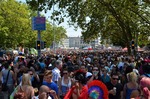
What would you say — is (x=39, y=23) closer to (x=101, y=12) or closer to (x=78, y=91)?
(x=101, y=12)

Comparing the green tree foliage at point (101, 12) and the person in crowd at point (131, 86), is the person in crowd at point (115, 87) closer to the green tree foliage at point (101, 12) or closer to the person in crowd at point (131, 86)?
the person in crowd at point (131, 86)

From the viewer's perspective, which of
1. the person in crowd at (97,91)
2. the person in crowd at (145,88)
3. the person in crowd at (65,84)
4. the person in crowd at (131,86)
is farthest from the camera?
the person in crowd at (65,84)

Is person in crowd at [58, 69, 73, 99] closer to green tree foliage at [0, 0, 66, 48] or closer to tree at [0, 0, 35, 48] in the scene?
green tree foliage at [0, 0, 66, 48]

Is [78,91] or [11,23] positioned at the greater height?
[11,23]

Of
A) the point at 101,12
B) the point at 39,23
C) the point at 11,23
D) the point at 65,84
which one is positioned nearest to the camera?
the point at 65,84

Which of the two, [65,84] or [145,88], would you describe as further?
[65,84]

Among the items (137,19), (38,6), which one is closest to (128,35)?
(137,19)

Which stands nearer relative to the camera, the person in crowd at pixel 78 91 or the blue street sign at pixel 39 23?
the person in crowd at pixel 78 91

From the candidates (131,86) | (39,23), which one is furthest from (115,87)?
(39,23)

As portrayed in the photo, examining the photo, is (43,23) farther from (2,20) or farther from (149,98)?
(2,20)

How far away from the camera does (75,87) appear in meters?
7.03

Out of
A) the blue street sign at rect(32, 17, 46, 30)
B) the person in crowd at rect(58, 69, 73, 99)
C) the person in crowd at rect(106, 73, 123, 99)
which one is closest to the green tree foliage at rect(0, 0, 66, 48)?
the blue street sign at rect(32, 17, 46, 30)

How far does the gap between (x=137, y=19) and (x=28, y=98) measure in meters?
32.2

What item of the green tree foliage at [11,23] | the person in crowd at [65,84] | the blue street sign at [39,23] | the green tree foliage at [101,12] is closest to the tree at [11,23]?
the green tree foliage at [11,23]
